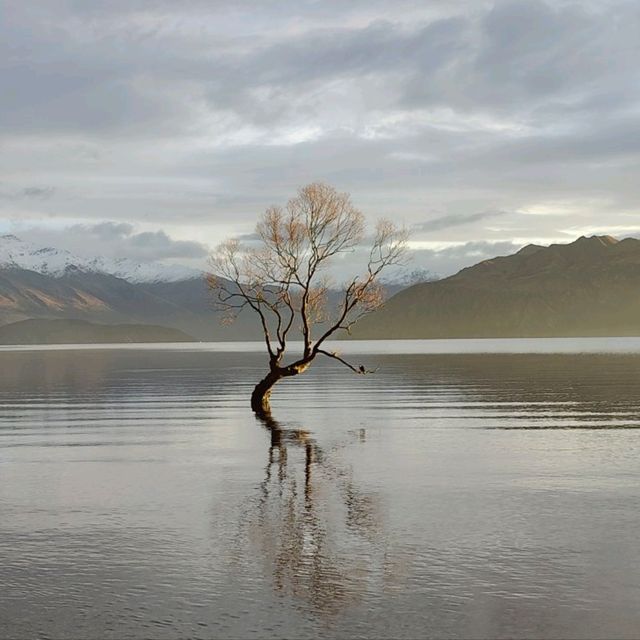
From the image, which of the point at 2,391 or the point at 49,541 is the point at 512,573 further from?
the point at 2,391

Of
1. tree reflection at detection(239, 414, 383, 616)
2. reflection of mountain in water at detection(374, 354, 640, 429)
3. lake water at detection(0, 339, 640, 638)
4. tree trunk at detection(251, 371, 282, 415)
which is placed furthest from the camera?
tree trunk at detection(251, 371, 282, 415)

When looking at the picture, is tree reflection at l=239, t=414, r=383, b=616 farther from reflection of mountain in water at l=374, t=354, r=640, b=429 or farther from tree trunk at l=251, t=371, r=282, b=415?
tree trunk at l=251, t=371, r=282, b=415

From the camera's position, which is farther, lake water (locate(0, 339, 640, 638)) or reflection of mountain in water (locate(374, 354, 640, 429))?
reflection of mountain in water (locate(374, 354, 640, 429))

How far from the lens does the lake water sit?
17.2 metres

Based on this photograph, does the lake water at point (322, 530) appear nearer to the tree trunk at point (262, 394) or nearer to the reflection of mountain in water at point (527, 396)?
the reflection of mountain in water at point (527, 396)

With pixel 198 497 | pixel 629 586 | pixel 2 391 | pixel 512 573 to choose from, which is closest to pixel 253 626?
pixel 512 573

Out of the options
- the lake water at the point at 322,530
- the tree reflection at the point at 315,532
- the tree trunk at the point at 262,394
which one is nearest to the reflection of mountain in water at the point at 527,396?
the lake water at the point at 322,530

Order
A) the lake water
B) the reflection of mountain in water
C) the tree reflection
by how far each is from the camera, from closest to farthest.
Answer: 1. the lake water
2. the tree reflection
3. the reflection of mountain in water

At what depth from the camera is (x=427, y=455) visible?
1554 inches

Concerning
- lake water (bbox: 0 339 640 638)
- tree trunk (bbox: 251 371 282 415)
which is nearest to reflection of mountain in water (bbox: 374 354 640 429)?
lake water (bbox: 0 339 640 638)

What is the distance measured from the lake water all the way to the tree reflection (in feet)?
0.26

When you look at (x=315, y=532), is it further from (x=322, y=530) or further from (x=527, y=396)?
(x=527, y=396)

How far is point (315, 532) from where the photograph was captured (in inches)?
942

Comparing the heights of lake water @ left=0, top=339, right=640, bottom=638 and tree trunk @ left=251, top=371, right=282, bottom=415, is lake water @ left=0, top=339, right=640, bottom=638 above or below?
below
